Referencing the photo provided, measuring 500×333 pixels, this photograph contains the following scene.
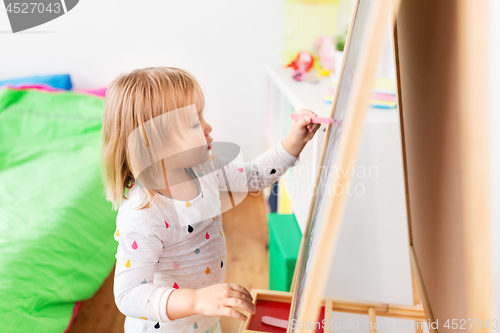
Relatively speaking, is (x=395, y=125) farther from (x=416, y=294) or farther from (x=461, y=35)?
(x=461, y=35)

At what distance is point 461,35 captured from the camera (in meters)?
0.39

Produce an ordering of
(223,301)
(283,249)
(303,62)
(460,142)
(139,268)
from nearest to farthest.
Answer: (460,142), (223,301), (139,268), (283,249), (303,62)

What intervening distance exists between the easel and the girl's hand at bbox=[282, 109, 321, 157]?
198 mm

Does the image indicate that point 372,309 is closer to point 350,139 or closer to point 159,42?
point 350,139

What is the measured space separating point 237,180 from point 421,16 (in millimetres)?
545

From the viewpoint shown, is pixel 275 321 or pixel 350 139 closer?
pixel 350 139

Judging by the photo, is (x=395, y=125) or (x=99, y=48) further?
(x=99, y=48)

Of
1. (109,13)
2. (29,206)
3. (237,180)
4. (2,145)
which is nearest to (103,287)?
(29,206)

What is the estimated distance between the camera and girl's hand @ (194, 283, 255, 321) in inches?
20.2

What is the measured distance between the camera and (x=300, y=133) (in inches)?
32.3

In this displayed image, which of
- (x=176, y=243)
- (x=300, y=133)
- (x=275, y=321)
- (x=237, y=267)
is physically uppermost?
(x=300, y=133)

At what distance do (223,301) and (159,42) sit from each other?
1942 millimetres

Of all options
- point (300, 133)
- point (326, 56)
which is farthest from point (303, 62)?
point (300, 133)

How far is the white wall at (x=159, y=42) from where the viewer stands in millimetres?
2137
